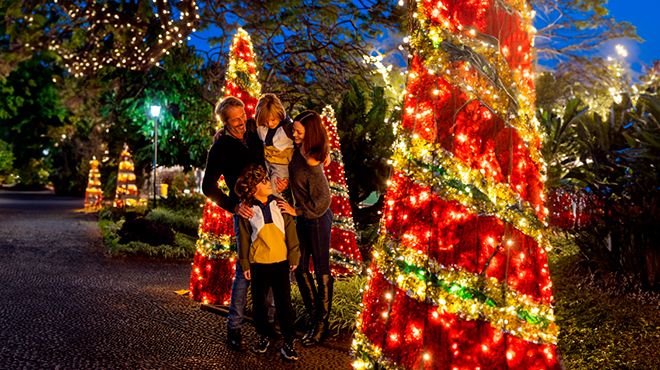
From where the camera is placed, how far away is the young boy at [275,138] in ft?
17.6

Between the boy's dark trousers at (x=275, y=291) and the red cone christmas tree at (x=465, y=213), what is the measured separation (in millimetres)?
1258

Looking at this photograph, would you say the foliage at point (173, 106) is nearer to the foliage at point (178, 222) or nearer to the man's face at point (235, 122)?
the foliage at point (178, 222)

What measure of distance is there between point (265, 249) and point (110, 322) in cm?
218

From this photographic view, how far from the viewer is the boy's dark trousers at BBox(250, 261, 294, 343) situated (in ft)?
16.3

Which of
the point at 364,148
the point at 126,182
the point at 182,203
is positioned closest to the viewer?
the point at 364,148

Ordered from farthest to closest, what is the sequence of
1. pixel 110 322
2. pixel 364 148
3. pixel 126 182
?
pixel 126 182, pixel 364 148, pixel 110 322

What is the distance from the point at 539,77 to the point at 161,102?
15.1m

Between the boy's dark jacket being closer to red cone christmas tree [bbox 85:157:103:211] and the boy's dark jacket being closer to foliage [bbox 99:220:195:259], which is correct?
foliage [bbox 99:220:195:259]

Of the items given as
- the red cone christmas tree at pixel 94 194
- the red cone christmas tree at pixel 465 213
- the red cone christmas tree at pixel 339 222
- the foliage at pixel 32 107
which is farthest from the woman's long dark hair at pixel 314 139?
the foliage at pixel 32 107

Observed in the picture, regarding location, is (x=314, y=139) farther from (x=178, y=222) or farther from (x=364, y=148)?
(x=178, y=222)

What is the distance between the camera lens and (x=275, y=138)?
5363mm

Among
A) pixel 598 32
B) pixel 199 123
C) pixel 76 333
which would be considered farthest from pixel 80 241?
pixel 598 32

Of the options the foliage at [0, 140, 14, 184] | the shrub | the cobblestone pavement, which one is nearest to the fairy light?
the shrub

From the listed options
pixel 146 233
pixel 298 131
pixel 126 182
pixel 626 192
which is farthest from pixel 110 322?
pixel 126 182
